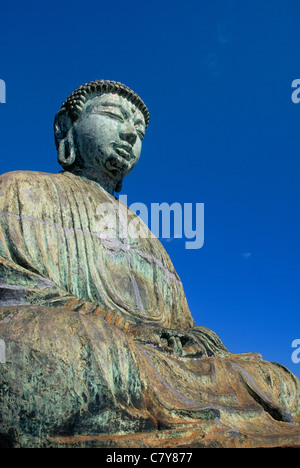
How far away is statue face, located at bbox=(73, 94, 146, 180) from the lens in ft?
19.5

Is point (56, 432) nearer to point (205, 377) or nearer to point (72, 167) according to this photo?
point (205, 377)

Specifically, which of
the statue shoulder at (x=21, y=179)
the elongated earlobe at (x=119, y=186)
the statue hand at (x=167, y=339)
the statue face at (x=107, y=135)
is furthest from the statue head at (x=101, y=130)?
the statue hand at (x=167, y=339)

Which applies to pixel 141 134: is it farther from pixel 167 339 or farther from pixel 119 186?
pixel 167 339

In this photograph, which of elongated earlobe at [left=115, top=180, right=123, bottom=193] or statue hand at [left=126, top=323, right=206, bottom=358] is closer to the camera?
statue hand at [left=126, top=323, right=206, bottom=358]

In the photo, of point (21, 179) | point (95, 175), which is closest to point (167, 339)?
point (21, 179)

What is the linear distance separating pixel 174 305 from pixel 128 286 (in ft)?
2.62

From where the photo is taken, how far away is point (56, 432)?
9.05 ft

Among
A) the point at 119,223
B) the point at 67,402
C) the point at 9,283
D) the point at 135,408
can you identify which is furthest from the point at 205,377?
the point at 119,223

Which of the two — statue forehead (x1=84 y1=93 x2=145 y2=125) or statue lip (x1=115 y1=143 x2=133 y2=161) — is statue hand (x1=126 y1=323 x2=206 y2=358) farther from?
statue forehead (x1=84 y1=93 x2=145 y2=125)

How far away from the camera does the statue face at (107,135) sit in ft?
19.5

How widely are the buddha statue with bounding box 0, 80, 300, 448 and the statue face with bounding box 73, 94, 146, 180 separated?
0.01m

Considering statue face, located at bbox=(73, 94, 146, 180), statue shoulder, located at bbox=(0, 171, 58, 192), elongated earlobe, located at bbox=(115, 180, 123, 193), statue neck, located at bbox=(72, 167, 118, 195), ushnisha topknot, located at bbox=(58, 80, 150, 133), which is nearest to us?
statue shoulder, located at bbox=(0, 171, 58, 192)

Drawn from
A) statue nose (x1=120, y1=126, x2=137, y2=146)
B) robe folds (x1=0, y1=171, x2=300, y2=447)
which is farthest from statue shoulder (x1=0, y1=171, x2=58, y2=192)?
statue nose (x1=120, y1=126, x2=137, y2=146)

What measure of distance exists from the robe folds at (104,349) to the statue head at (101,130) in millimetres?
314
